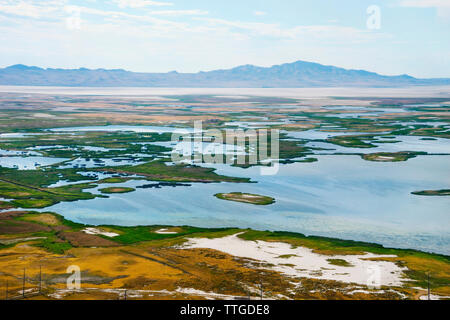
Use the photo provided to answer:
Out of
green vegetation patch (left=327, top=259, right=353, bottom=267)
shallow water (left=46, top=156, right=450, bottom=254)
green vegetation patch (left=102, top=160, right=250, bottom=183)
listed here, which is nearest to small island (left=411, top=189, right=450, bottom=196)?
shallow water (left=46, top=156, right=450, bottom=254)

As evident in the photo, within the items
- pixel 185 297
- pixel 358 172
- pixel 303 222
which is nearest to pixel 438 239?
pixel 303 222

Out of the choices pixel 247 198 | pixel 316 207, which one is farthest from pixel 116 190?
pixel 316 207

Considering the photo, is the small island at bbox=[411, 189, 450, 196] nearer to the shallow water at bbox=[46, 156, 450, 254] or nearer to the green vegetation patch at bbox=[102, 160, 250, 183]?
the shallow water at bbox=[46, 156, 450, 254]

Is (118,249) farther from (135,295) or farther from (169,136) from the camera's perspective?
(169,136)

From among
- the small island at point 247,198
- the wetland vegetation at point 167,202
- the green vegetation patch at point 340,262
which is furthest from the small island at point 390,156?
the green vegetation patch at point 340,262
